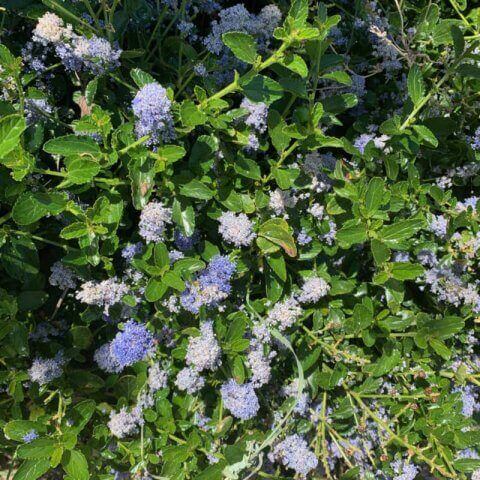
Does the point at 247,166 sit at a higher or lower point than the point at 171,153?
lower

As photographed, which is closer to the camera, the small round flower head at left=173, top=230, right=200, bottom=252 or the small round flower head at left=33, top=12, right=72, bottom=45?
the small round flower head at left=33, top=12, right=72, bottom=45

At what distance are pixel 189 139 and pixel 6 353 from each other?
1.18 m

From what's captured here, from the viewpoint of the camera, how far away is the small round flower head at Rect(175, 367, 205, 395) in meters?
2.08

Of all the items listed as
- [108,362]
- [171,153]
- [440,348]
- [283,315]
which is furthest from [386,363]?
[171,153]

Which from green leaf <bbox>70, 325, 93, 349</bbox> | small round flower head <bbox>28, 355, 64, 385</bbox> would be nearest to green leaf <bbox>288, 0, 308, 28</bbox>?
green leaf <bbox>70, 325, 93, 349</bbox>

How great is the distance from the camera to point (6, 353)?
2072 mm

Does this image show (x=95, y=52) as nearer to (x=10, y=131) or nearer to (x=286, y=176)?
(x=10, y=131)

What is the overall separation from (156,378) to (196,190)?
83cm

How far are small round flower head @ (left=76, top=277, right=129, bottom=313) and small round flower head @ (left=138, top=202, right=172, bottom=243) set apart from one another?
223 mm

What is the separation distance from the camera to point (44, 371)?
2.11 m

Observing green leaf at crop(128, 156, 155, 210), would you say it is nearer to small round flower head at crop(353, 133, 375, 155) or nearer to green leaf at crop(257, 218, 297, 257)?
green leaf at crop(257, 218, 297, 257)

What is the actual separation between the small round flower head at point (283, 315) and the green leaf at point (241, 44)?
1002 millimetres

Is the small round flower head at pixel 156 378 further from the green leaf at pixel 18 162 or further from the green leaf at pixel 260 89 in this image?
the green leaf at pixel 260 89

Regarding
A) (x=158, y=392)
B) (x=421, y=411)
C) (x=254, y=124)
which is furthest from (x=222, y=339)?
(x=421, y=411)
